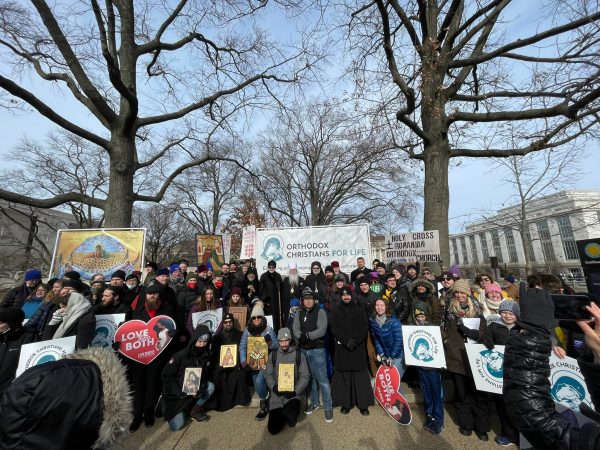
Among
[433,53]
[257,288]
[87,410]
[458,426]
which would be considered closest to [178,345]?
[257,288]

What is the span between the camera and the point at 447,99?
857 cm

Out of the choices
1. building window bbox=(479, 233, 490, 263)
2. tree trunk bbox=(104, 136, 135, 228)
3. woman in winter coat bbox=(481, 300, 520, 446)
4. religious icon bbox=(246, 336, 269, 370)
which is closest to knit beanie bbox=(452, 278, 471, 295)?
woman in winter coat bbox=(481, 300, 520, 446)

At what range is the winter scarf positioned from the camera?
13.3ft

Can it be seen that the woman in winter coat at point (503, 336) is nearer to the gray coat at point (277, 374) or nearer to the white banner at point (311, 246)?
the gray coat at point (277, 374)

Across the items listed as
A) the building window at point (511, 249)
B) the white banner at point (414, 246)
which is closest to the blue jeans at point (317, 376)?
the white banner at point (414, 246)

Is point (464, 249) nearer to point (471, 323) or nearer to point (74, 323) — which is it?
point (471, 323)

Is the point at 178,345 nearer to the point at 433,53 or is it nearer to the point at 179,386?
the point at 179,386

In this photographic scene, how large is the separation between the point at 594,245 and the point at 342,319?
365cm

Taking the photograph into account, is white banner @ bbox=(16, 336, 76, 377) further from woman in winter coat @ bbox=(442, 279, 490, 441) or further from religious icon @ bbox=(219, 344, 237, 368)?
woman in winter coat @ bbox=(442, 279, 490, 441)

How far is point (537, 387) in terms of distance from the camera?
5.21ft

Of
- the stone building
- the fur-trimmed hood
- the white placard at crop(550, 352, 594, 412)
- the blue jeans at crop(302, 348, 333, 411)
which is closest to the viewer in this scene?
the fur-trimmed hood

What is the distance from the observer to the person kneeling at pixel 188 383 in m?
4.27

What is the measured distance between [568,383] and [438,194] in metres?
5.57

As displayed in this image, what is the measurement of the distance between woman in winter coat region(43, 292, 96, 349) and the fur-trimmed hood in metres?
3.37
